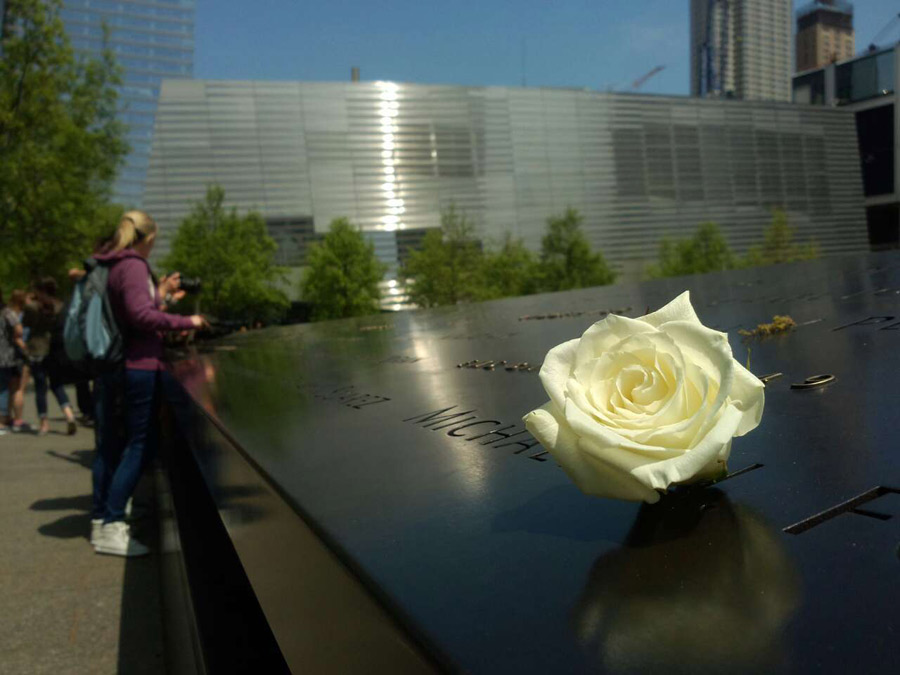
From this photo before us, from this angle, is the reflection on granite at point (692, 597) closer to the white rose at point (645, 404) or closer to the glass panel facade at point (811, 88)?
the white rose at point (645, 404)

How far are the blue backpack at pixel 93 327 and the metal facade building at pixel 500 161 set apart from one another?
122 ft

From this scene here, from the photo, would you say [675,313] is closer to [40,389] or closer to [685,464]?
[685,464]

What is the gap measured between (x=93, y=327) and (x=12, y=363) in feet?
21.0

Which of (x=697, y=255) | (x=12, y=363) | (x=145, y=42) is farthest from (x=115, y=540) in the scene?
(x=145, y=42)

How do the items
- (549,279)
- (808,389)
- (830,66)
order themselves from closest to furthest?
(808,389), (549,279), (830,66)

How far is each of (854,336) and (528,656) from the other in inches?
75.0

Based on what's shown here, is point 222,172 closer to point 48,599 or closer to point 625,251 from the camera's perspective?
point 625,251

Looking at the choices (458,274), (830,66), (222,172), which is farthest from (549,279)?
(830,66)

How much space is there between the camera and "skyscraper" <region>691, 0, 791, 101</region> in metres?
170

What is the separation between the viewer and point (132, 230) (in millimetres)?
4410

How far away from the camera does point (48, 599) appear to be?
3.90 m

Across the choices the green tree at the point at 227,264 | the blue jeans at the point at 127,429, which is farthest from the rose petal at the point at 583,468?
the green tree at the point at 227,264

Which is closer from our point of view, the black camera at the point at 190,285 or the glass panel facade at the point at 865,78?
the black camera at the point at 190,285

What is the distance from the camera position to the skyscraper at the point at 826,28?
487ft
